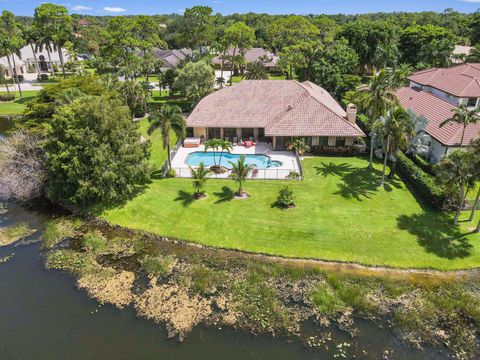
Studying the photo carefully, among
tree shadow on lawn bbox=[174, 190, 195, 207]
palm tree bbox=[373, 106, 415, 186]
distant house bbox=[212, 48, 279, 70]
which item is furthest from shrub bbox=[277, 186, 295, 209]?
distant house bbox=[212, 48, 279, 70]

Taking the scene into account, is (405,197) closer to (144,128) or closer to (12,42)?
(144,128)

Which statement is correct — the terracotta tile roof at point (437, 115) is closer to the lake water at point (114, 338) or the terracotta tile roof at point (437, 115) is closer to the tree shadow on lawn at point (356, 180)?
the tree shadow on lawn at point (356, 180)

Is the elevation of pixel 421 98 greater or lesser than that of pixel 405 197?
greater

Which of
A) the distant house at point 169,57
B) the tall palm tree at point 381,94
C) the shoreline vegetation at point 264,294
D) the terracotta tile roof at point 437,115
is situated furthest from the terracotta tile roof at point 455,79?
the distant house at point 169,57

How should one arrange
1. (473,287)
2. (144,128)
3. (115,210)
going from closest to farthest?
(473,287)
(115,210)
(144,128)

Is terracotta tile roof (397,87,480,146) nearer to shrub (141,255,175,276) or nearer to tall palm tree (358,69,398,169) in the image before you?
tall palm tree (358,69,398,169)

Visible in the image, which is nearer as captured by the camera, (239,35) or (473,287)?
(473,287)

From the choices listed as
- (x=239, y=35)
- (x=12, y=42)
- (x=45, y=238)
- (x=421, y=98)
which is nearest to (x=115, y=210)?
(x=45, y=238)
